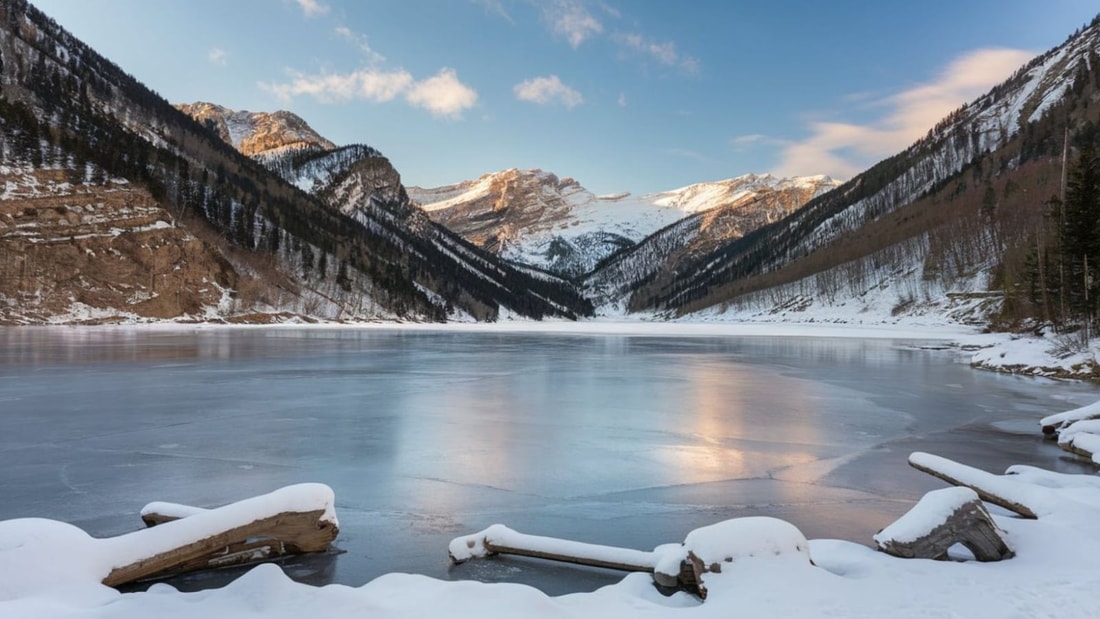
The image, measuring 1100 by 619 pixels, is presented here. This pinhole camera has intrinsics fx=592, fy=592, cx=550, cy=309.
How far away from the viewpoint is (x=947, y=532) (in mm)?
5422

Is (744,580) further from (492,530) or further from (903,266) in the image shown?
(903,266)

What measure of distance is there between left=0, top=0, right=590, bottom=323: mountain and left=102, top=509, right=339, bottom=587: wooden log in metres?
74.7

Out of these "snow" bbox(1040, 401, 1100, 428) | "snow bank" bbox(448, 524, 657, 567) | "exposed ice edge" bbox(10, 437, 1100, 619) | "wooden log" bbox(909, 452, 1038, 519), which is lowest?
"snow bank" bbox(448, 524, 657, 567)

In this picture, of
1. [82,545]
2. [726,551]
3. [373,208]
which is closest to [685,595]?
[726,551]

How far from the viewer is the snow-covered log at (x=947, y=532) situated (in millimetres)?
5414

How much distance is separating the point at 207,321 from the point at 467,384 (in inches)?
2699

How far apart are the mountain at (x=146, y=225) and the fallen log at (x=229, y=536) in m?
74.7

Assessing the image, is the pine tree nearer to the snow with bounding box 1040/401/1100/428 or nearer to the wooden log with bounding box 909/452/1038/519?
the snow with bounding box 1040/401/1100/428

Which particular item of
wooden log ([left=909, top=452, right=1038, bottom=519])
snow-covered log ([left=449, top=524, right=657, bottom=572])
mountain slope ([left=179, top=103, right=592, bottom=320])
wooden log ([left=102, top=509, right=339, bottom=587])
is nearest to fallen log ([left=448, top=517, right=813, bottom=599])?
snow-covered log ([left=449, top=524, right=657, bottom=572])

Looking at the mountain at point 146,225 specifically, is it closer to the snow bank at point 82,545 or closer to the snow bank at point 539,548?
the snow bank at point 82,545

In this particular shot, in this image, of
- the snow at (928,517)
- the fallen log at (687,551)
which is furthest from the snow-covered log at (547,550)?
the snow at (928,517)

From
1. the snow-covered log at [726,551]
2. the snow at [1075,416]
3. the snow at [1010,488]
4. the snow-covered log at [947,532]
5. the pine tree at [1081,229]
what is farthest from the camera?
the pine tree at [1081,229]

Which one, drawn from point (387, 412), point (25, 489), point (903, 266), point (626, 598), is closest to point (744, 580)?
point (626, 598)

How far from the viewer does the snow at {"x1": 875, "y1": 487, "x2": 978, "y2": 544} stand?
545 centimetres
